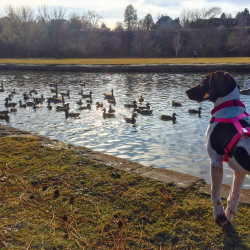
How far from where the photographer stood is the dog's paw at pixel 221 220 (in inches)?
149

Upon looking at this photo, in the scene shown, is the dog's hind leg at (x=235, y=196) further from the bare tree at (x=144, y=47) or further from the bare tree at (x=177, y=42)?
the bare tree at (x=177, y=42)

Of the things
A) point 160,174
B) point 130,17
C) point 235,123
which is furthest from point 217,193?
point 130,17

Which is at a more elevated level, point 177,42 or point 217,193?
point 177,42

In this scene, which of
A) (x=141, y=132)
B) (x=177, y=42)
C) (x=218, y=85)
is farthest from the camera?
(x=177, y=42)

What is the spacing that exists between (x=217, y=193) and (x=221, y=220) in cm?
36

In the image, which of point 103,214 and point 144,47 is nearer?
point 103,214

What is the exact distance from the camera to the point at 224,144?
3.69 metres

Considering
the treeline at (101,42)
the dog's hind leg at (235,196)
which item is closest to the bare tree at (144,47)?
the treeline at (101,42)

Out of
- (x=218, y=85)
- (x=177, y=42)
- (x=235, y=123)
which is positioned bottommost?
(x=235, y=123)

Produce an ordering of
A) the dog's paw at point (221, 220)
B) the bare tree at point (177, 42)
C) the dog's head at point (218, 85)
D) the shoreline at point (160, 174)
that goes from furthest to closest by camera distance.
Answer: the bare tree at point (177, 42) < the shoreline at point (160, 174) < the dog's head at point (218, 85) < the dog's paw at point (221, 220)

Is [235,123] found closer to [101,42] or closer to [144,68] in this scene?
[144,68]

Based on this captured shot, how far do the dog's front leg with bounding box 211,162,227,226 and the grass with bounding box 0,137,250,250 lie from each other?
111 mm

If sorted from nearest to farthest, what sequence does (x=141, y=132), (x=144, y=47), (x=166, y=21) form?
(x=141, y=132) < (x=144, y=47) < (x=166, y=21)

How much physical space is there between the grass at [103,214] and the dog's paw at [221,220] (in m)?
0.07
